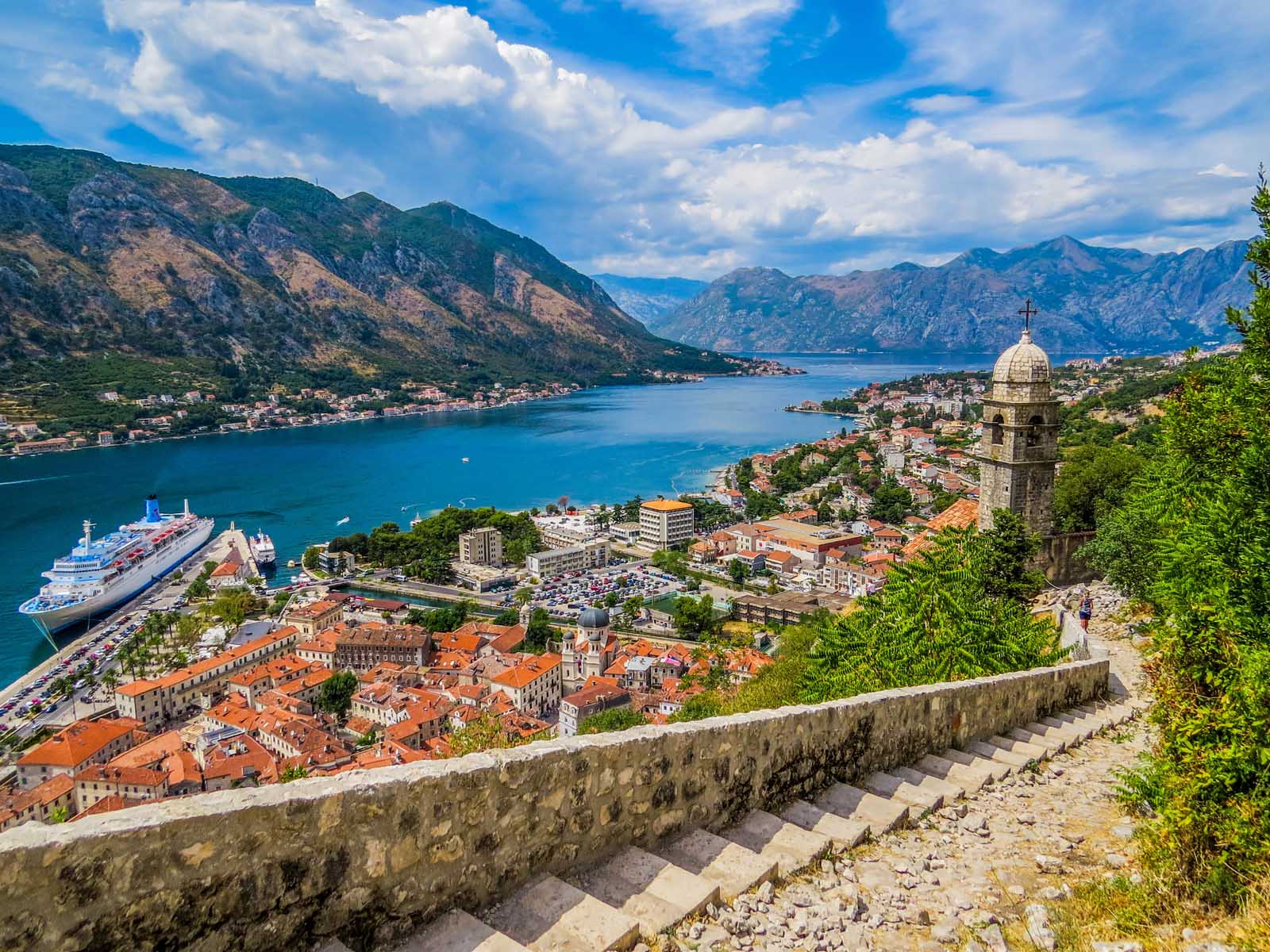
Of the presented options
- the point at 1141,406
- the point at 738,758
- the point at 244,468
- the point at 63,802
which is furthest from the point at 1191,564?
the point at 244,468

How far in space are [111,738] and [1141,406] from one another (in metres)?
75.1

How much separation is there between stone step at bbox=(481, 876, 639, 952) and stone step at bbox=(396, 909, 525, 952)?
0.12 m

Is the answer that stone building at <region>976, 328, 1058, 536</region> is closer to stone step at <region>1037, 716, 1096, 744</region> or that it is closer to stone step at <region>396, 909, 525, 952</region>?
stone step at <region>1037, 716, 1096, 744</region>

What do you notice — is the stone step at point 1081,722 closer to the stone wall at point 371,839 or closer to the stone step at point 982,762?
the stone step at point 982,762

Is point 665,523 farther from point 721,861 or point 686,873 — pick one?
point 686,873

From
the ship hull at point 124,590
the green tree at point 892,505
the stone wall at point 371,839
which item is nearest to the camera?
the stone wall at point 371,839

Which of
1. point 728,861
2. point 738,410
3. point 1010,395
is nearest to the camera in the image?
point 728,861

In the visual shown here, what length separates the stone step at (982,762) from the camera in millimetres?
4977

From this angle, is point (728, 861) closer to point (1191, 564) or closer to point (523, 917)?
point (523, 917)

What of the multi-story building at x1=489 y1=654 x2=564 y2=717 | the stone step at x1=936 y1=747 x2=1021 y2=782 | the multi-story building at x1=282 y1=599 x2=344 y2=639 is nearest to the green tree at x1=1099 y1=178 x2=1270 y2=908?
the stone step at x1=936 y1=747 x2=1021 y2=782

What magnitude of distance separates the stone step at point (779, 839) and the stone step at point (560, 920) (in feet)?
2.97

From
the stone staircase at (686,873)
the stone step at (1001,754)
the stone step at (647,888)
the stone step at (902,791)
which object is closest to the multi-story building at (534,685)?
the stone step at (1001,754)

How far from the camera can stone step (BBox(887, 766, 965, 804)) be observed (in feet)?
14.6

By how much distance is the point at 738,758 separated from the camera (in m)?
3.77
